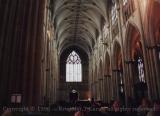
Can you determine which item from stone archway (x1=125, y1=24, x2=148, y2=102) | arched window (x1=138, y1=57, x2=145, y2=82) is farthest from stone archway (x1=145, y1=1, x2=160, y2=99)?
arched window (x1=138, y1=57, x2=145, y2=82)

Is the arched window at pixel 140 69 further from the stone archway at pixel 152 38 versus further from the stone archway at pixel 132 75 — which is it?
the stone archway at pixel 152 38

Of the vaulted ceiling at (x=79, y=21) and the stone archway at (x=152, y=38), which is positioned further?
the vaulted ceiling at (x=79, y=21)

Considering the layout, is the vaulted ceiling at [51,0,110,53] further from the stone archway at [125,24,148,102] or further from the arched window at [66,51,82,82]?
the stone archway at [125,24,148,102]

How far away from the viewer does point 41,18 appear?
1198 cm

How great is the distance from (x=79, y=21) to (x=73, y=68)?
496 inches

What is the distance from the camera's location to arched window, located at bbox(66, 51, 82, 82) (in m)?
43.1

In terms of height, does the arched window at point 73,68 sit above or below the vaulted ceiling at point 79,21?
below

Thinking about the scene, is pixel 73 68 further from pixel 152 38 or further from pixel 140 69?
pixel 152 38

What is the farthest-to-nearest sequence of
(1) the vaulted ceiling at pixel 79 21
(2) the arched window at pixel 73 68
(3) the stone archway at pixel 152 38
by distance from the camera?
(2) the arched window at pixel 73 68 → (1) the vaulted ceiling at pixel 79 21 → (3) the stone archway at pixel 152 38

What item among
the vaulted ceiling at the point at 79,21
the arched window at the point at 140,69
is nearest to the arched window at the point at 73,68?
the vaulted ceiling at the point at 79,21

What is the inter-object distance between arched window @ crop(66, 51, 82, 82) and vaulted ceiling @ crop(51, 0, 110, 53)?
255 cm

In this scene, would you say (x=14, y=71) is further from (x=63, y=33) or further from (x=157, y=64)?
(x=63, y=33)

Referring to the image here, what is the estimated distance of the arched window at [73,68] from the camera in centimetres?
4306

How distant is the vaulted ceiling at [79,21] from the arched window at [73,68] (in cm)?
255
